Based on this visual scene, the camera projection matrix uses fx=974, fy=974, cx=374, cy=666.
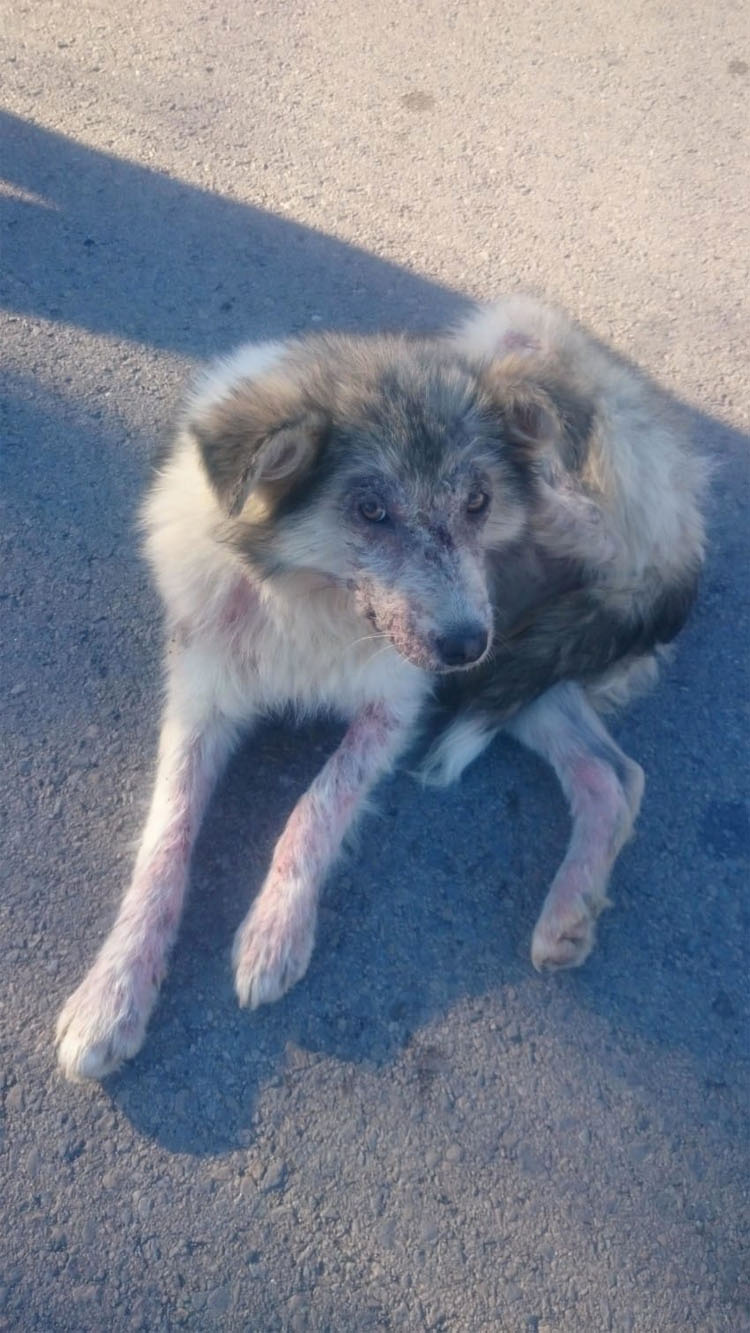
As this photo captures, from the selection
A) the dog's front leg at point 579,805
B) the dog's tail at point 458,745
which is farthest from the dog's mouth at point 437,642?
the dog's front leg at point 579,805

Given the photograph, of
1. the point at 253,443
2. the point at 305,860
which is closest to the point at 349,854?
the point at 305,860

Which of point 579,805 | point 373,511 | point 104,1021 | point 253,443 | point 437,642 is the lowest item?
point 104,1021

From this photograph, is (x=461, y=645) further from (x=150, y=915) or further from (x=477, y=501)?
(x=150, y=915)

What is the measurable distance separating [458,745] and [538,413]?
964 mm

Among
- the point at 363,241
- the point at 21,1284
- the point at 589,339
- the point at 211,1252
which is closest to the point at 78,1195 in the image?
the point at 21,1284

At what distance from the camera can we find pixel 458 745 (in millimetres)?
2855

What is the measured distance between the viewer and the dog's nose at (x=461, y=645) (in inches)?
91.4

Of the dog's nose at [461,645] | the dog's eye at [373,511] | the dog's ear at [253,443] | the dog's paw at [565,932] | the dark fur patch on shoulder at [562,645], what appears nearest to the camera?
the dog's ear at [253,443]

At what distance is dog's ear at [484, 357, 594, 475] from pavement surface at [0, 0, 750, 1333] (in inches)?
37.6

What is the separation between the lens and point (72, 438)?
3.69 meters

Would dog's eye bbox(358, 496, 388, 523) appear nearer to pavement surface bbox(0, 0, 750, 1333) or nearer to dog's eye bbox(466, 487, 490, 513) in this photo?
dog's eye bbox(466, 487, 490, 513)

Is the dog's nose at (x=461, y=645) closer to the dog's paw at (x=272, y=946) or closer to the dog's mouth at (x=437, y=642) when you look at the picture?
the dog's mouth at (x=437, y=642)

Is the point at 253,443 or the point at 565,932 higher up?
the point at 253,443

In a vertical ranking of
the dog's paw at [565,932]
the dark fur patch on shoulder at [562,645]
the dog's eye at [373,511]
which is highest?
the dog's eye at [373,511]
